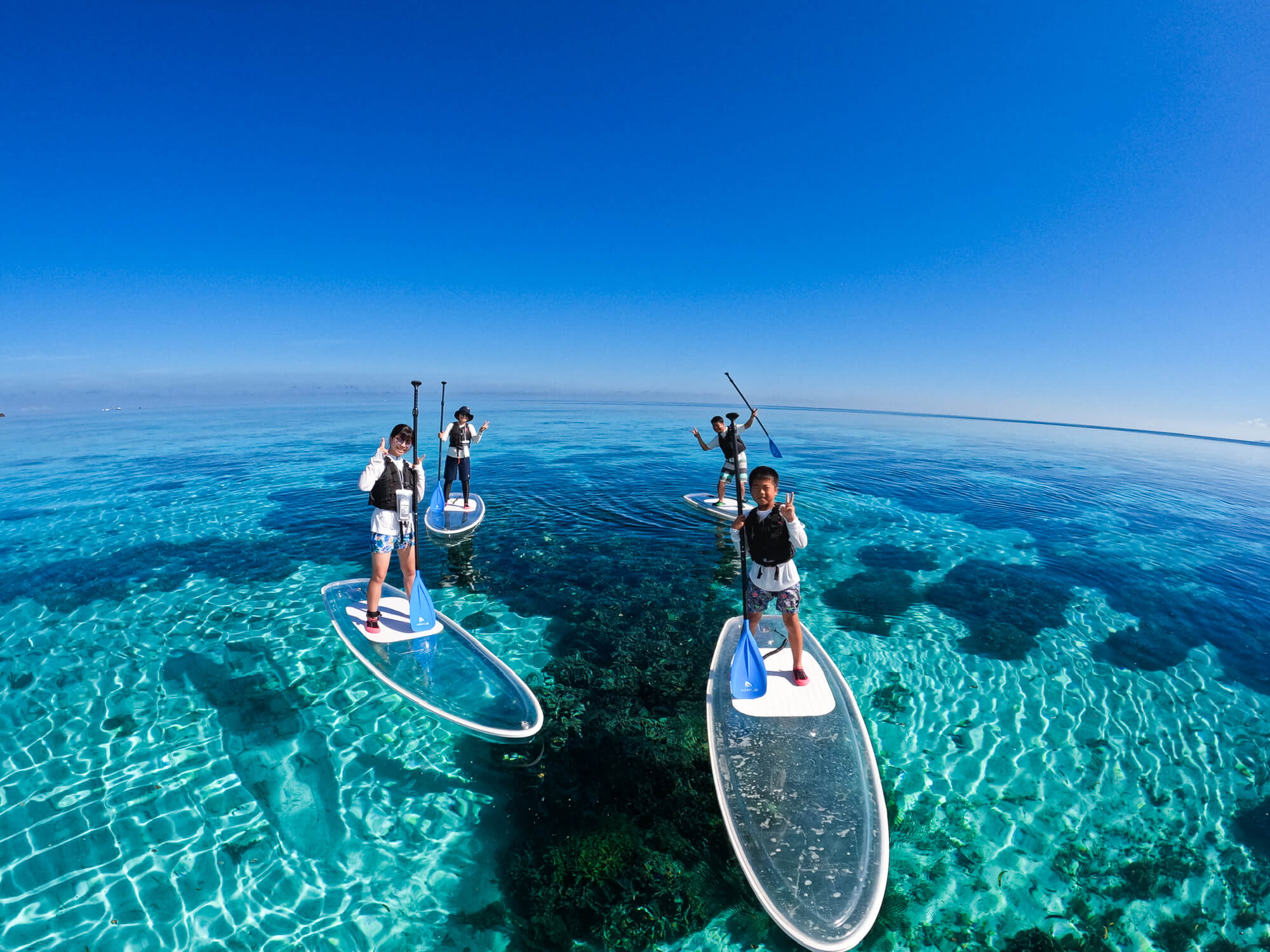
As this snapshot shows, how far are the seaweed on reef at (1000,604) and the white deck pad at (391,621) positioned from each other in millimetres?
11285

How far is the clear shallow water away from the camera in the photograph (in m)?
5.13

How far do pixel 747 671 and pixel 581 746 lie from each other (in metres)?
2.72

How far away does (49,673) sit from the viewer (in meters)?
8.36

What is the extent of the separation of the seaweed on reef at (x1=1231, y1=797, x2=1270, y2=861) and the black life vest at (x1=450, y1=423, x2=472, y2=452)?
17969 mm

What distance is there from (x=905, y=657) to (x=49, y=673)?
A: 15760mm

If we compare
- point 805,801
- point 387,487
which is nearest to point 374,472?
point 387,487

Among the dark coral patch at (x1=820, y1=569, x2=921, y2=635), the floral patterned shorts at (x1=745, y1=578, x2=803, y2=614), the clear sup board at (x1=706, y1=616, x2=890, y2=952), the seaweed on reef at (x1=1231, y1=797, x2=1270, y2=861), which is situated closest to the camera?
the clear sup board at (x1=706, y1=616, x2=890, y2=952)

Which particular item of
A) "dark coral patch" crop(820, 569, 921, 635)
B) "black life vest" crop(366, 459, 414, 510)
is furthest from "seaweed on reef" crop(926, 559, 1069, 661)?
"black life vest" crop(366, 459, 414, 510)

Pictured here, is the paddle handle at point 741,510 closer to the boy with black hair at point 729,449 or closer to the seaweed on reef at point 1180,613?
the boy with black hair at point 729,449

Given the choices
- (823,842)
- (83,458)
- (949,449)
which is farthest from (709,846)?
(949,449)

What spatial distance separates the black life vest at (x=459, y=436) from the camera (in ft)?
52.8

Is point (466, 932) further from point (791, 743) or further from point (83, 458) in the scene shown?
point (83, 458)

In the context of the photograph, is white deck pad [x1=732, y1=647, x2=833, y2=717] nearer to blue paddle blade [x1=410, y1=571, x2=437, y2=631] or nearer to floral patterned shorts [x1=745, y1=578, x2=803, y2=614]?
floral patterned shorts [x1=745, y1=578, x2=803, y2=614]

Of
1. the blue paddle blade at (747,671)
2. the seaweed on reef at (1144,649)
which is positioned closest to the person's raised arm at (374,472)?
the blue paddle blade at (747,671)
